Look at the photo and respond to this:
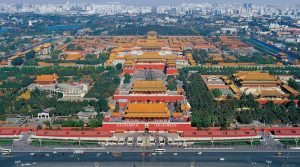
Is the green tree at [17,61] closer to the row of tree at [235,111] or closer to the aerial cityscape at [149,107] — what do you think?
the aerial cityscape at [149,107]

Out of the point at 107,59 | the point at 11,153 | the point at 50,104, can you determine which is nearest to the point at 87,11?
the point at 107,59

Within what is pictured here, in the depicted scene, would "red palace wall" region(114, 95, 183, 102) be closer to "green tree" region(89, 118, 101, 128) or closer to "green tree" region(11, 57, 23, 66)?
"green tree" region(89, 118, 101, 128)

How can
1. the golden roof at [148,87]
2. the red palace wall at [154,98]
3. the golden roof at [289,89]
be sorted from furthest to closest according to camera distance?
1. the golden roof at [289,89]
2. the golden roof at [148,87]
3. the red palace wall at [154,98]

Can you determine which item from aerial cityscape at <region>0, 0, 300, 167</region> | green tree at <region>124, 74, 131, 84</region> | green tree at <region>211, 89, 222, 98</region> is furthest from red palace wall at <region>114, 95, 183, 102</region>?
green tree at <region>124, 74, 131, 84</region>

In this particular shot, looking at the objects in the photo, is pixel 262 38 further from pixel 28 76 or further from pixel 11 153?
pixel 11 153


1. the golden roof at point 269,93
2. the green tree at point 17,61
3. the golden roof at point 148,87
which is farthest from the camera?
the green tree at point 17,61

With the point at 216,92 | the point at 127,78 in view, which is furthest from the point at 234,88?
the point at 127,78

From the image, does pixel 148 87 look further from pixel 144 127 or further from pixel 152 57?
pixel 152 57

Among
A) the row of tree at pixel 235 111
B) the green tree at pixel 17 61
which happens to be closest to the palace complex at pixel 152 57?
the green tree at pixel 17 61

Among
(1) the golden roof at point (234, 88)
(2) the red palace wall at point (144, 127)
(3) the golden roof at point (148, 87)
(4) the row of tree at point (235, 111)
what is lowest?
(2) the red palace wall at point (144, 127)

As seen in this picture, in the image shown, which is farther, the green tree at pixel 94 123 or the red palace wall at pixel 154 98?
the red palace wall at pixel 154 98

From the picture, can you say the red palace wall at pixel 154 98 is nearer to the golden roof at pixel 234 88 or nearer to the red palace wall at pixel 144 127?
the golden roof at pixel 234 88

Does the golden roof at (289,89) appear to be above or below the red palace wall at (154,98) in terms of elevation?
above
